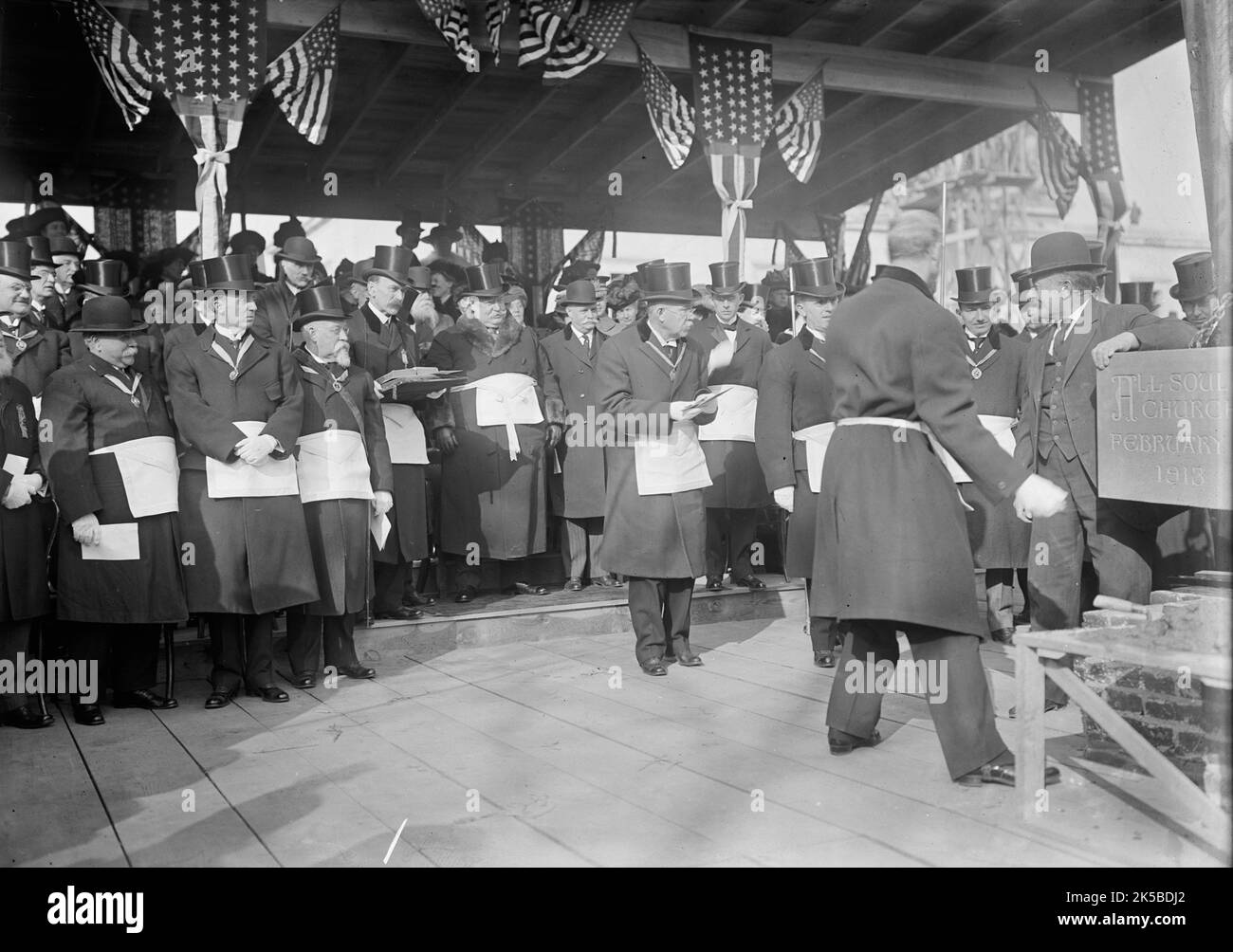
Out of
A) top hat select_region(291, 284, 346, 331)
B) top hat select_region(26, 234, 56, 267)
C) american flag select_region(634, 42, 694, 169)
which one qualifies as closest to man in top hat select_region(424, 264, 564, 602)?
top hat select_region(291, 284, 346, 331)

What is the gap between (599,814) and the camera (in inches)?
139

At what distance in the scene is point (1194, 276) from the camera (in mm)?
5605

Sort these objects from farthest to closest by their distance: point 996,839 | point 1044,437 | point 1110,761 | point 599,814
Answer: point 1044,437 → point 1110,761 → point 599,814 → point 996,839

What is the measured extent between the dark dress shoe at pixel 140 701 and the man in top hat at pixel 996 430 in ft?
13.2

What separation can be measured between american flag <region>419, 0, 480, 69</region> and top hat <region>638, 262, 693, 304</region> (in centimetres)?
272

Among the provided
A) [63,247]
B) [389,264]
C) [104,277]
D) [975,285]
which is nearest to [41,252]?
[104,277]

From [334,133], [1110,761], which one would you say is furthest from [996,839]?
[334,133]

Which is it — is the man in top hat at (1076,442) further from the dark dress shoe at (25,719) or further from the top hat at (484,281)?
the dark dress shoe at (25,719)

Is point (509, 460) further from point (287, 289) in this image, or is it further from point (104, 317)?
point (104, 317)

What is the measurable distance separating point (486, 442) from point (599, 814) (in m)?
3.80

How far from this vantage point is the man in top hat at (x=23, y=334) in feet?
16.1

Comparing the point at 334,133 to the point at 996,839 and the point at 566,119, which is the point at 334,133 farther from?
the point at 996,839

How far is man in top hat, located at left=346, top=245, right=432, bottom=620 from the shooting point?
20.8 feet

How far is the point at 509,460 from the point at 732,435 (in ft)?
4.41
